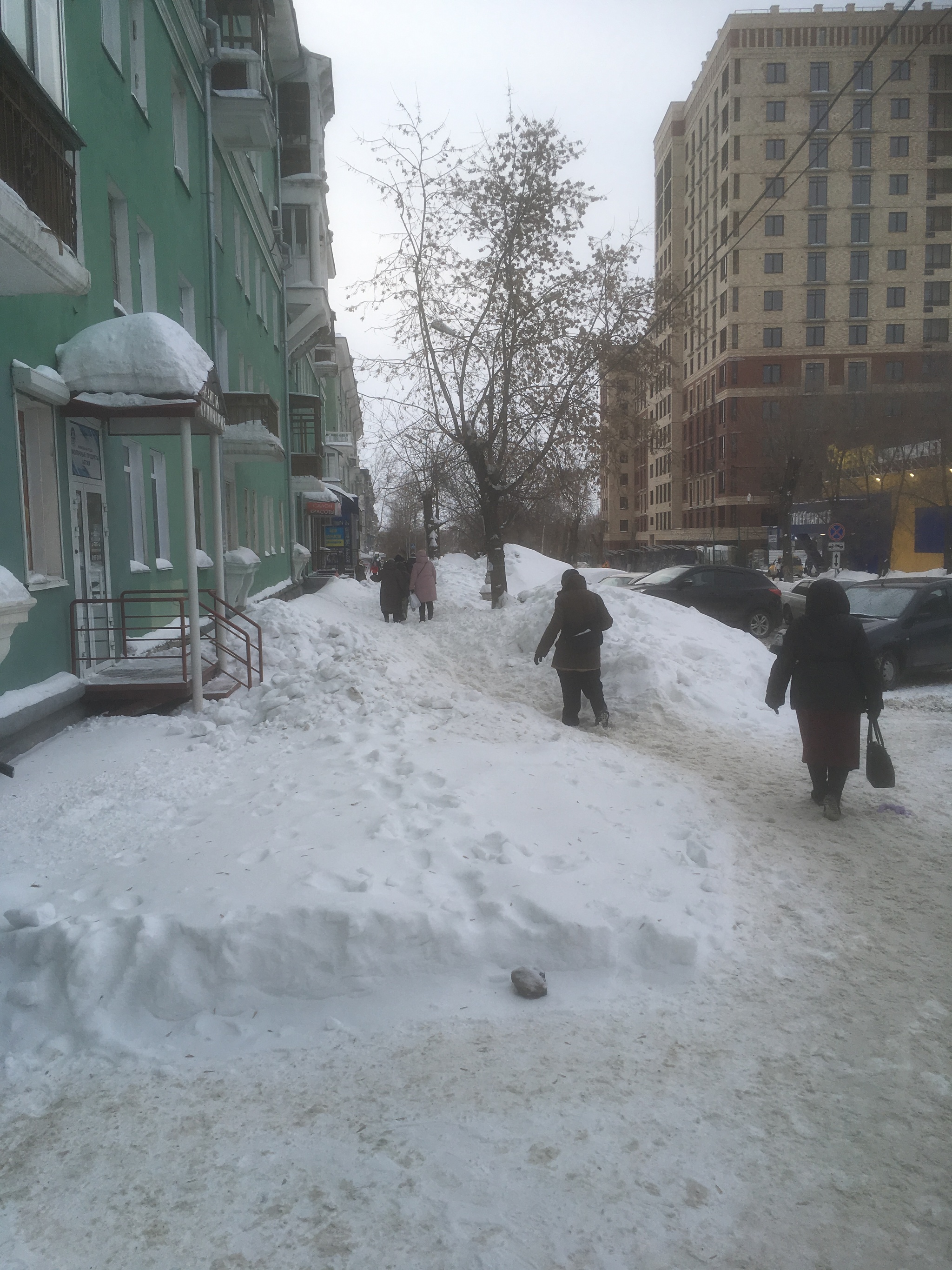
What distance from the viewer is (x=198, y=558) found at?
551 inches

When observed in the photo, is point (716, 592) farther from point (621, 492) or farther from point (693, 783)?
point (621, 492)

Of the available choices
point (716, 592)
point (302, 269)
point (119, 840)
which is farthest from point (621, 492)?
point (119, 840)

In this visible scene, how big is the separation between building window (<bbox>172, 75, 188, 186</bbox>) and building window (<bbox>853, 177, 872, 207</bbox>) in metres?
69.8

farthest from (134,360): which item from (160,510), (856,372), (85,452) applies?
(856,372)

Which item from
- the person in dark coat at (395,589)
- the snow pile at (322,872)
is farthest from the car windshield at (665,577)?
the snow pile at (322,872)

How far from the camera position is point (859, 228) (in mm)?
69938

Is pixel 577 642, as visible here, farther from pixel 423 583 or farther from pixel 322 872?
pixel 423 583

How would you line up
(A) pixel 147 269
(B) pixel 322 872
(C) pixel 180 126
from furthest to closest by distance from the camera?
(C) pixel 180 126
(A) pixel 147 269
(B) pixel 322 872

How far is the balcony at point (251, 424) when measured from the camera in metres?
14.7

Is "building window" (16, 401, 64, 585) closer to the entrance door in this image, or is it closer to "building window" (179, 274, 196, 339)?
the entrance door

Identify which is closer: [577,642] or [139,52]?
[577,642]

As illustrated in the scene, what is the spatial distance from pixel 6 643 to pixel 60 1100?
286 cm

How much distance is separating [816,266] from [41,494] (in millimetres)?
73674

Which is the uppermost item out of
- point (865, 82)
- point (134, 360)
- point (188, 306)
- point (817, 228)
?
point (865, 82)
